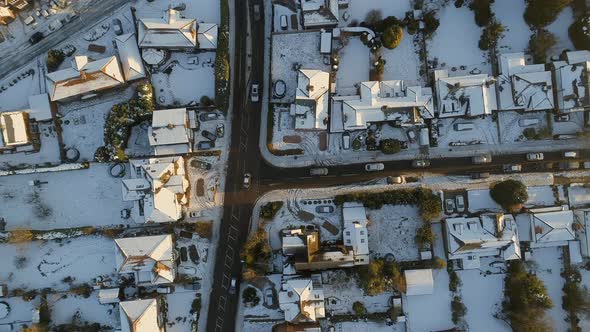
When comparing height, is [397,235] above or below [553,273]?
above

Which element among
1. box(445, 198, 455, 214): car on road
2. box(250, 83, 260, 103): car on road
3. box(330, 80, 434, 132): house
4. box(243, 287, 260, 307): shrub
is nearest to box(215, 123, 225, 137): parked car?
box(250, 83, 260, 103): car on road

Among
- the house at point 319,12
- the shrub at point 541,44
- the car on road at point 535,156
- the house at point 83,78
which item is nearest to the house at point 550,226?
the car on road at point 535,156

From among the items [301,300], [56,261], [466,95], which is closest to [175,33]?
[56,261]

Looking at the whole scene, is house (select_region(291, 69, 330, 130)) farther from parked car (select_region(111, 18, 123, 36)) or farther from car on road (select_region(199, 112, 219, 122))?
parked car (select_region(111, 18, 123, 36))

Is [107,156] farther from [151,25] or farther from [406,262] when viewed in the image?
[406,262]

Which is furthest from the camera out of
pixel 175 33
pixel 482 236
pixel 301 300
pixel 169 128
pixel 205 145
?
pixel 205 145

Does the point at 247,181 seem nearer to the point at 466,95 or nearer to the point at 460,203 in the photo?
the point at 460,203

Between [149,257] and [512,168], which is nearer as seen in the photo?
[149,257]

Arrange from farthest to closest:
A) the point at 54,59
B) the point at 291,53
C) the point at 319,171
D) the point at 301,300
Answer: the point at 291,53, the point at 54,59, the point at 319,171, the point at 301,300
